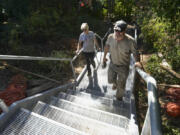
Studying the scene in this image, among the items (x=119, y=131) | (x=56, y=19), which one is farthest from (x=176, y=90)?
(x=56, y=19)

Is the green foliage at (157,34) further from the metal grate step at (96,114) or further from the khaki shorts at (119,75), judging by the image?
the metal grate step at (96,114)

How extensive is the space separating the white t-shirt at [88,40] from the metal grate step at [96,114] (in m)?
1.71

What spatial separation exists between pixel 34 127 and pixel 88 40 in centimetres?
261

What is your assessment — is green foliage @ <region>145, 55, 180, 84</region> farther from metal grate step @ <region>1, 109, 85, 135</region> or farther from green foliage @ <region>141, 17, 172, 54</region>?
metal grate step @ <region>1, 109, 85, 135</region>

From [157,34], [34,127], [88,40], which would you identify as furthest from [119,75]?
[157,34]

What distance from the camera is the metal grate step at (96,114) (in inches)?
94.7

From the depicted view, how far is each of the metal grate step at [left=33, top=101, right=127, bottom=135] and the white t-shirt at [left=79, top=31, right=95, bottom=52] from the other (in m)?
2.06

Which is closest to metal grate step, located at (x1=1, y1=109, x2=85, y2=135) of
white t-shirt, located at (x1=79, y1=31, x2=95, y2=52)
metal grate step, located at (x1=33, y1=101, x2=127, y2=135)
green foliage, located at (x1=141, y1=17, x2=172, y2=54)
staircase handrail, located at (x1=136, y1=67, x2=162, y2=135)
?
metal grate step, located at (x1=33, y1=101, x2=127, y2=135)

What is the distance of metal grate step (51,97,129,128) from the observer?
2.41 m

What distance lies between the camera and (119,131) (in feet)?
6.54

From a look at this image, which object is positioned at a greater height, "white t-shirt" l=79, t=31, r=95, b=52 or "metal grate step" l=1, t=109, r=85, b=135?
"white t-shirt" l=79, t=31, r=95, b=52

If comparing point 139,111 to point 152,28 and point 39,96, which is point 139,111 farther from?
point 152,28

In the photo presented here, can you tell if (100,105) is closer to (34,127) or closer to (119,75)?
(119,75)

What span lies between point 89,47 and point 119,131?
99.7 inches
